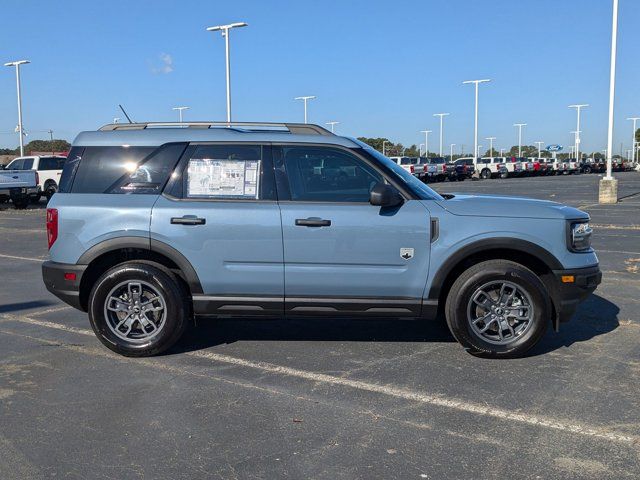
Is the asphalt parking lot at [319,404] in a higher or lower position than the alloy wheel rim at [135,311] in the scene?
lower

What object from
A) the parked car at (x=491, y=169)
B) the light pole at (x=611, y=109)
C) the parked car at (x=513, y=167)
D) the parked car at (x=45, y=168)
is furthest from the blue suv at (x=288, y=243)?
the parked car at (x=513, y=167)

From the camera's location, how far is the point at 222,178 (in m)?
5.21

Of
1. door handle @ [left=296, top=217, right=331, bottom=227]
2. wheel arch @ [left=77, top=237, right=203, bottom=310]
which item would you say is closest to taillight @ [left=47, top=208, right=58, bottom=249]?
wheel arch @ [left=77, top=237, right=203, bottom=310]

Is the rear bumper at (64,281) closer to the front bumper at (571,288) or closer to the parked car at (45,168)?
the front bumper at (571,288)

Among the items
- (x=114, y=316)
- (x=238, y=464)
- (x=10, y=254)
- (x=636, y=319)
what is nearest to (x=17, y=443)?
(x=238, y=464)

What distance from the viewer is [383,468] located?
3328 millimetres

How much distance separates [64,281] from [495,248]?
356cm

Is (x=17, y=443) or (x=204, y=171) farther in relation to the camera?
(x=204, y=171)

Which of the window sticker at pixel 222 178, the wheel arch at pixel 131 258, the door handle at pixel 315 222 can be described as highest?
the window sticker at pixel 222 178

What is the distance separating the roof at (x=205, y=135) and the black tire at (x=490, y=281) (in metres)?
1.44

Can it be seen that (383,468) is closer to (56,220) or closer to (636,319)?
(56,220)

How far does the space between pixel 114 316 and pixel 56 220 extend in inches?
→ 36.5

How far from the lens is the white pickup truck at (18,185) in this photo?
22.7m

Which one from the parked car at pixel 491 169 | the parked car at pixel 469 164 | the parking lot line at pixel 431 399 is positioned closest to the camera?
the parking lot line at pixel 431 399
